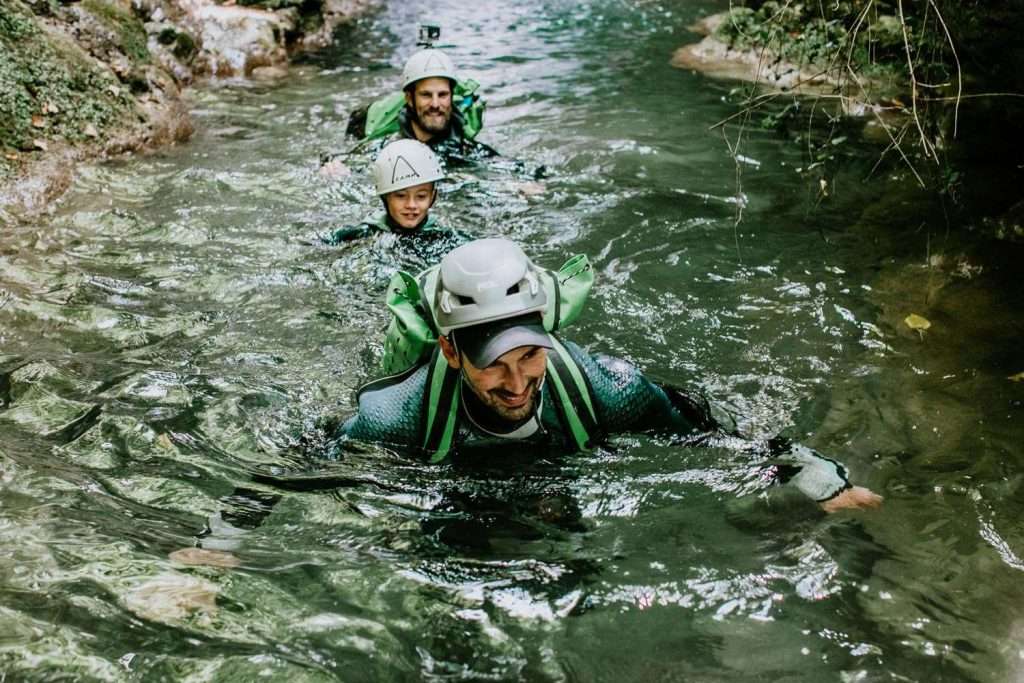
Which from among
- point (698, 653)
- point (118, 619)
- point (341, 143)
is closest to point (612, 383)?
point (698, 653)

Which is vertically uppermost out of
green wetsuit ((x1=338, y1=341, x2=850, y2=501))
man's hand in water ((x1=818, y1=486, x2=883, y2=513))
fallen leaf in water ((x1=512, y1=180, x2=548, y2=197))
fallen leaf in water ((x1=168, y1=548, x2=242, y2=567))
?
fallen leaf in water ((x1=512, y1=180, x2=548, y2=197))

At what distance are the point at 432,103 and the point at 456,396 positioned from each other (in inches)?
240

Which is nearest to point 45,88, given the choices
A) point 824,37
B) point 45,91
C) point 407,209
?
point 45,91

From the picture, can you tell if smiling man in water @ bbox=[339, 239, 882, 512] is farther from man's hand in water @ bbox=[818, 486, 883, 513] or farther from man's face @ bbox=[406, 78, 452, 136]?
man's face @ bbox=[406, 78, 452, 136]

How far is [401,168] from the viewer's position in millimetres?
7199

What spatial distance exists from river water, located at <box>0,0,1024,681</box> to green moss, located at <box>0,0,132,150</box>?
0.92 meters

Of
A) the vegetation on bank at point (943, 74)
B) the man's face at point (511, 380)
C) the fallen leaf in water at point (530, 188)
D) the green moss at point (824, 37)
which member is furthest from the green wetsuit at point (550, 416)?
the fallen leaf in water at point (530, 188)

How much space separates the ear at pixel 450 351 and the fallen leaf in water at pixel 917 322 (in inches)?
141

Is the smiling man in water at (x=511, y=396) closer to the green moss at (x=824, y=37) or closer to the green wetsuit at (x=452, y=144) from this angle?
the green moss at (x=824, y=37)

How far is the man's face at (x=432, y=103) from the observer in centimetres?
929

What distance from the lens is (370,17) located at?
2075 cm

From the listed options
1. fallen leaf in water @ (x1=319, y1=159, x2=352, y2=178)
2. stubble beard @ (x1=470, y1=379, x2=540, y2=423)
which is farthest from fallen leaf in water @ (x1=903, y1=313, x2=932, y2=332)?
fallen leaf in water @ (x1=319, y1=159, x2=352, y2=178)

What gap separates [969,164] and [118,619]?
759 centimetres

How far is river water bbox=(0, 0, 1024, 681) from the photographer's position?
324cm
